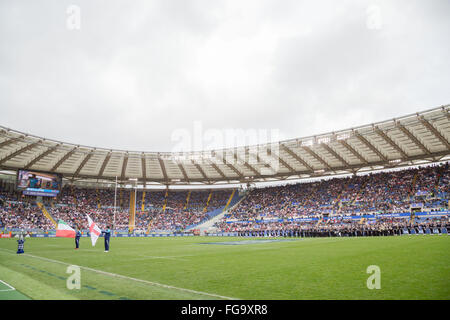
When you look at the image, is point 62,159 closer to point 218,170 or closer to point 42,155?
point 42,155

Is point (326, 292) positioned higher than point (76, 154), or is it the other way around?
point (76, 154)

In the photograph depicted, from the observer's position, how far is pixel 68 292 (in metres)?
6.77

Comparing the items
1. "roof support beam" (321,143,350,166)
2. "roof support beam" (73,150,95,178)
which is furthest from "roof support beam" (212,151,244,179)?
"roof support beam" (73,150,95,178)

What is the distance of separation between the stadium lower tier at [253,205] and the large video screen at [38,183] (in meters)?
3.25

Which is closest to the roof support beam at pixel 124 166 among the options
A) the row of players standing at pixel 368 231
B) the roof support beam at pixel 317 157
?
the row of players standing at pixel 368 231

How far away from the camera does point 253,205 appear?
187 feet

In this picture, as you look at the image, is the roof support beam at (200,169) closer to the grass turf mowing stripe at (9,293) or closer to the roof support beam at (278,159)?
the roof support beam at (278,159)

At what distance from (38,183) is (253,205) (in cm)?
3774

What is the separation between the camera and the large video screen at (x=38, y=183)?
1825 inches

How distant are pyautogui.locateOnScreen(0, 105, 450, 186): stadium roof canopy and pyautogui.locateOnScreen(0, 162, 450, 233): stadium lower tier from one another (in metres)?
3.00
